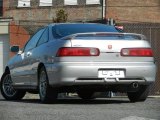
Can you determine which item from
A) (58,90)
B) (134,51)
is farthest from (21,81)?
(134,51)

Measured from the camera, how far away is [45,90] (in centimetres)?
1087

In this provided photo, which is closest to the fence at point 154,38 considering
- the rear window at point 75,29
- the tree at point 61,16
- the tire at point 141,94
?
the rear window at point 75,29

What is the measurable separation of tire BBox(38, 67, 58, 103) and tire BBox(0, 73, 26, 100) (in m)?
1.71

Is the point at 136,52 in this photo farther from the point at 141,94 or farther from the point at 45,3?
the point at 45,3

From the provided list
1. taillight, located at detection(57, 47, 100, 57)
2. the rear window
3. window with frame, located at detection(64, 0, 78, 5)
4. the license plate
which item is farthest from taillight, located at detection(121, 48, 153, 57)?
window with frame, located at detection(64, 0, 78, 5)

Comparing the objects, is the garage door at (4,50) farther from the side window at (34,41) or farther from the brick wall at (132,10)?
the side window at (34,41)

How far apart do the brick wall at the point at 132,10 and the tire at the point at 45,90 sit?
36255 mm

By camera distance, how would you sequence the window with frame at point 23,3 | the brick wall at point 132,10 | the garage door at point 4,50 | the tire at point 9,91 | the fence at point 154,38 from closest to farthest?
the tire at point 9,91
the fence at point 154,38
the garage door at point 4,50
the brick wall at point 132,10
the window with frame at point 23,3

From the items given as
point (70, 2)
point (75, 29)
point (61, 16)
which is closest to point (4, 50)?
point (61, 16)

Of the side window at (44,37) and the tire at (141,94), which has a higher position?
the side window at (44,37)

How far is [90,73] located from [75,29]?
139 cm

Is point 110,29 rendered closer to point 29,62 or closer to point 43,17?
point 29,62

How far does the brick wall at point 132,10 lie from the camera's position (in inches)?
1860

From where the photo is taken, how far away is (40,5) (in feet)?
162
